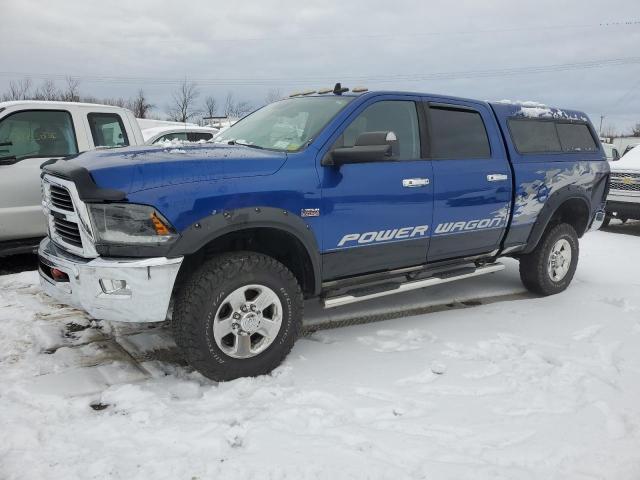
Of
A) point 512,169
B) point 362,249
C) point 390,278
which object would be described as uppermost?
point 512,169

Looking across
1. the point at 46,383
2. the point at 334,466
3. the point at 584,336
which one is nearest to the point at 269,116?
the point at 46,383

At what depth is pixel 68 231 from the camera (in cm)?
329

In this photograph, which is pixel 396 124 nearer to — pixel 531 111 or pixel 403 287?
pixel 403 287

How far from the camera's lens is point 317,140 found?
12.0ft

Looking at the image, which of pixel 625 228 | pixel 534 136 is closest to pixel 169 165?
pixel 534 136

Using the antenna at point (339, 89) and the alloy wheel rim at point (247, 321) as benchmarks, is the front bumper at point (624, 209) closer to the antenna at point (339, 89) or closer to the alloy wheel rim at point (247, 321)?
the antenna at point (339, 89)

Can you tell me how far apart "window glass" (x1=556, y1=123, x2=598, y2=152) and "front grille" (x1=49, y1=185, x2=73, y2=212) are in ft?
15.4

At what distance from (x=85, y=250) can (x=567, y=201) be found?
4687 mm

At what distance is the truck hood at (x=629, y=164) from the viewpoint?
9773mm

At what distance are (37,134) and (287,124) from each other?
11.8 feet

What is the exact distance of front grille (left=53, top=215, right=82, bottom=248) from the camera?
3199 mm

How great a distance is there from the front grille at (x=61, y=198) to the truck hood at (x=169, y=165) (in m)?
0.20

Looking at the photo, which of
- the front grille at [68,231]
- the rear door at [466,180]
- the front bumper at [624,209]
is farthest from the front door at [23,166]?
the front bumper at [624,209]

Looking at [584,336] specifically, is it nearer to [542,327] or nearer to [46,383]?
[542,327]
